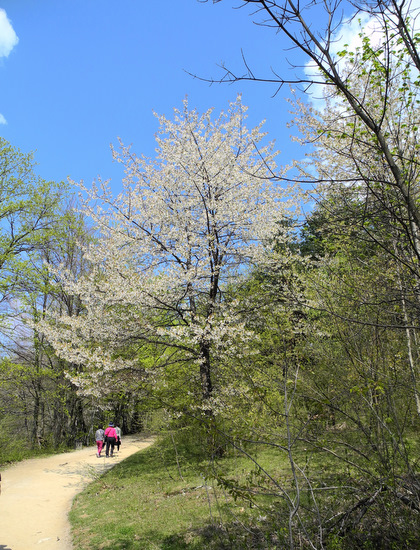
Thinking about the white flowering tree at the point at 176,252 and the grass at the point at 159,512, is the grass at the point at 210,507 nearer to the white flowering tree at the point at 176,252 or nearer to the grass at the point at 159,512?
the grass at the point at 159,512

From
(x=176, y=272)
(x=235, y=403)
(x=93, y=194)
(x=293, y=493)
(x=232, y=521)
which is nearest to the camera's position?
(x=232, y=521)

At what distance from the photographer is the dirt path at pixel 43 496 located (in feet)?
19.9

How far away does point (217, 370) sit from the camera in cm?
899

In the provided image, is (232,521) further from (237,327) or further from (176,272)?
(176,272)

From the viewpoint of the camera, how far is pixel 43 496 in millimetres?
8742

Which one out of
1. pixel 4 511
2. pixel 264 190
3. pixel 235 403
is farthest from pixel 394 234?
pixel 4 511

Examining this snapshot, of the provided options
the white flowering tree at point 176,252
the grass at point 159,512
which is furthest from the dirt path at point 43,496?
the white flowering tree at point 176,252

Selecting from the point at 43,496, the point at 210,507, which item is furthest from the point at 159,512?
the point at 43,496

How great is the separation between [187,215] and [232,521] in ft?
21.9

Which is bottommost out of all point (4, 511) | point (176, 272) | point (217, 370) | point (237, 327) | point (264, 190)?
point (4, 511)

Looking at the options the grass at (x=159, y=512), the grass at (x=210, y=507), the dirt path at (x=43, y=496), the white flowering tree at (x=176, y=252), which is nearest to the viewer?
the grass at (x=210, y=507)

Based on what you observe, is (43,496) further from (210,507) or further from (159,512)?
(210,507)

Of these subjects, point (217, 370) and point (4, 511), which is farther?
point (217, 370)

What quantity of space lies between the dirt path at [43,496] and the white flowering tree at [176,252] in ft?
8.99
